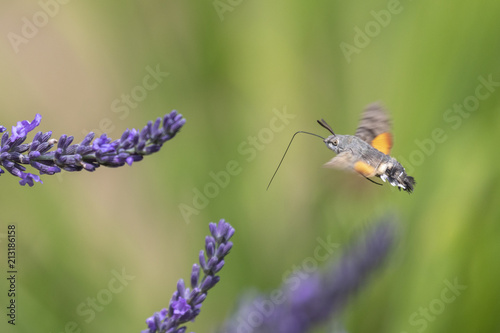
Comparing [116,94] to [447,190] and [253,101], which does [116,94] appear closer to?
[253,101]

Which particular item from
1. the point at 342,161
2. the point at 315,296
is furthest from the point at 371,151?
the point at 315,296

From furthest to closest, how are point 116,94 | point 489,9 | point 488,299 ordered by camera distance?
point 116,94 < point 489,9 < point 488,299

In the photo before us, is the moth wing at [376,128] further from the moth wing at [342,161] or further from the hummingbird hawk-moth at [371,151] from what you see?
the moth wing at [342,161]

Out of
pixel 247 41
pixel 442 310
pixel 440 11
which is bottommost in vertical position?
pixel 442 310

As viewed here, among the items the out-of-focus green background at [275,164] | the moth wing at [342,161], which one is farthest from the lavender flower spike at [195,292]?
the out-of-focus green background at [275,164]

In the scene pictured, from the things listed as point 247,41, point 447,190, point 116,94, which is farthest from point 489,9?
point 116,94

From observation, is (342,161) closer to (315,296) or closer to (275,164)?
(315,296)
